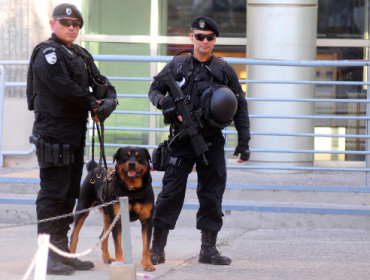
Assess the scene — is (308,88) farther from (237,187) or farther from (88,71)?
(88,71)

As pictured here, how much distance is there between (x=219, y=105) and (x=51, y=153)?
132 centimetres

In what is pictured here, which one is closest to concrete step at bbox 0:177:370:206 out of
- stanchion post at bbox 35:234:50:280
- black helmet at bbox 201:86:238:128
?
black helmet at bbox 201:86:238:128

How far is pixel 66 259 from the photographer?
4070mm

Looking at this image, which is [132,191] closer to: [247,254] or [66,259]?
[66,259]

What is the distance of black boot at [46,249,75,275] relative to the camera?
389 cm

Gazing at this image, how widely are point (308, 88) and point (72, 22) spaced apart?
4855 mm

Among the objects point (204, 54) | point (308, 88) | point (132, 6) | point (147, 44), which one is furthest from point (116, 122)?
point (204, 54)

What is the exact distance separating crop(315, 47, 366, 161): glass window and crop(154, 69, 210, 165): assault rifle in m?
5.41

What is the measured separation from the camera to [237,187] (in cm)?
630

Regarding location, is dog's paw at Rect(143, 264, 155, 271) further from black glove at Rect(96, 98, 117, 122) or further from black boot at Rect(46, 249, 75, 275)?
black glove at Rect(96, 98, 117, 122)

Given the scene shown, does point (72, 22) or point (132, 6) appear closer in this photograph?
point (72, 22)

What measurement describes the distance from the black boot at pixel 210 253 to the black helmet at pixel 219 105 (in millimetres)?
942

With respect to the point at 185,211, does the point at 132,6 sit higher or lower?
higher

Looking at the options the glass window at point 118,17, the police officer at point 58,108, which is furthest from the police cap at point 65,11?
the glass window at point 118,17
